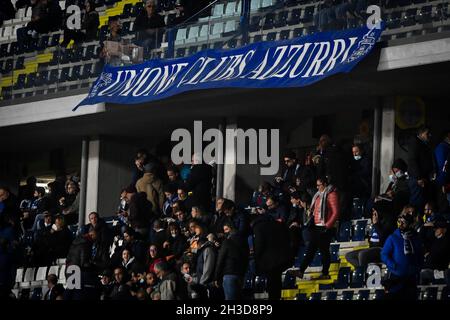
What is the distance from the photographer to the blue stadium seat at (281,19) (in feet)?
63.2

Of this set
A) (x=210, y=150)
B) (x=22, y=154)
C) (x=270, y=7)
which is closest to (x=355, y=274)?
(x=270, y=7)

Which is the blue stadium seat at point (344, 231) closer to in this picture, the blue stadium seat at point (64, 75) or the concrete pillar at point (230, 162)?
the concrete pillar at point (230, 162)

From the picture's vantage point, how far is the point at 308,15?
19.0 m

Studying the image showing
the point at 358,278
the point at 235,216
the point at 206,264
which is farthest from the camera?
the point at 235,216

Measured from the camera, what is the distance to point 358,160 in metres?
18.9

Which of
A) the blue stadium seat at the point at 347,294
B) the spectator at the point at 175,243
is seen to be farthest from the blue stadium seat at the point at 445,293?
the spectator at the point at 175,243

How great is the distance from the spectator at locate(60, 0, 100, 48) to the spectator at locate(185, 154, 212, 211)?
3255mm

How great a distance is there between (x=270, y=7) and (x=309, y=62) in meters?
1.16

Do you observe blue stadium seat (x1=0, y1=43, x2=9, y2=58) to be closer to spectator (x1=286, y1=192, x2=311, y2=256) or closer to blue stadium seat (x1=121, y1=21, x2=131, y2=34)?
Answer: blue stadium seat (x1=121, y1=21, x2=131, y2=34)

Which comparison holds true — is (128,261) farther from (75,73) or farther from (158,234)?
(75,73)

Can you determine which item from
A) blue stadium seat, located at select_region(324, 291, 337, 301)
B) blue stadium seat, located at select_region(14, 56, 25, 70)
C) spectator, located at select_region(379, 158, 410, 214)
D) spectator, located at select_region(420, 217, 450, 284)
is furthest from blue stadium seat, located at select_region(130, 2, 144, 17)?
spectator, located at select_region(420, 217, 450, 284)

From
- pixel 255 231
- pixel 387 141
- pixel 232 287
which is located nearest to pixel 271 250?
pixel 255 231

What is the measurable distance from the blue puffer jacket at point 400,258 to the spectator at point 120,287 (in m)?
3.65

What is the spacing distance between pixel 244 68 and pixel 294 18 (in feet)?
3.00
